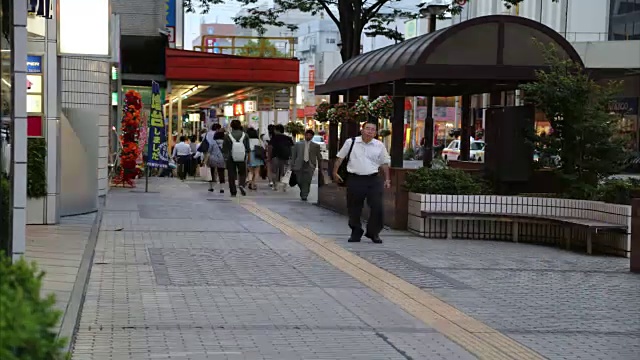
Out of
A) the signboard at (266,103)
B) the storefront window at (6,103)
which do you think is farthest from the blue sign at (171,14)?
the storefront window at (6,103)

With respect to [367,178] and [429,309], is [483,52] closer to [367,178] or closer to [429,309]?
[367,178]

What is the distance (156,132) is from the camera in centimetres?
2370

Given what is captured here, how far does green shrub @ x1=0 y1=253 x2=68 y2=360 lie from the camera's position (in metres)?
2.76

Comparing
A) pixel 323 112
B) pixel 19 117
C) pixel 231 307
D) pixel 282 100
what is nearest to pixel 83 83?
pixel 323 112

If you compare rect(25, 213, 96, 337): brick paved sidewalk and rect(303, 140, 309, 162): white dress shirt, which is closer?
rect(25, 213, 96, 337): brick paved sidewalk

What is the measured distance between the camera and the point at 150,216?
15.9 m

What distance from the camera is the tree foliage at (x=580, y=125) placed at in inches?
546

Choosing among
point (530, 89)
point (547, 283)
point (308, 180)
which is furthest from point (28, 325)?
point (308, 180)

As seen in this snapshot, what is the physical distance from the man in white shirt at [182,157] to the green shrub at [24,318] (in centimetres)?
2549

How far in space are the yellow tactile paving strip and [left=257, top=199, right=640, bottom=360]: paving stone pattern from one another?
0.51ft

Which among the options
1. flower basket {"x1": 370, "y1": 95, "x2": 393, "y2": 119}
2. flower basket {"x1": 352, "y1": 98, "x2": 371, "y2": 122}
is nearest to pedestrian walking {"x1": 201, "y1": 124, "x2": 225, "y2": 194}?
flower basket {"x1": 352, "y1": 98, "x2": 371, "y2": 122}

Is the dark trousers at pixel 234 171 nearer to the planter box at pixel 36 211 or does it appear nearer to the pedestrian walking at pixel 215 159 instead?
the pedestrian walking at pixel 215 159

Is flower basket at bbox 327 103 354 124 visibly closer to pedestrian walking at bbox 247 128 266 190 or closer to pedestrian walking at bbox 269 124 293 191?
pedestrian walking at bbox 269 124 293 191

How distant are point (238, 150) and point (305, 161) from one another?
5.12 ft
